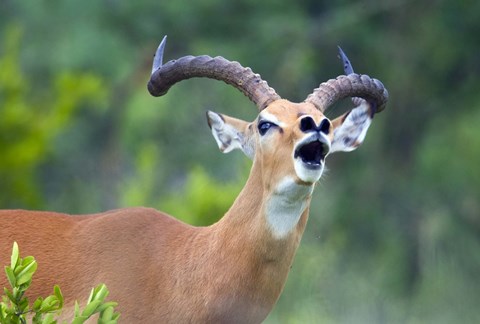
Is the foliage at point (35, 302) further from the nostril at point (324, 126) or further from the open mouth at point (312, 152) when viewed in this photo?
the nostril at point (324, 126)

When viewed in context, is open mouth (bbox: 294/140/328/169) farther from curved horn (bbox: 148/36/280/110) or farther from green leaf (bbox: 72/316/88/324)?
green leaf (bbox: 72/316/88/324)

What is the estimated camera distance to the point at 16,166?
18.1 metres

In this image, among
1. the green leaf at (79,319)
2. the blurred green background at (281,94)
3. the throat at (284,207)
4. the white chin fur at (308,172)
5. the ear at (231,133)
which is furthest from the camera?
the blurred green background at (281,94)

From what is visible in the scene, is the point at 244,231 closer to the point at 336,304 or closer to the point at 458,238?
the point at 336,304

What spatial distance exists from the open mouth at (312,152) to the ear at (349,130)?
732 mm

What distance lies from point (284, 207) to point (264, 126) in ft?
1.38

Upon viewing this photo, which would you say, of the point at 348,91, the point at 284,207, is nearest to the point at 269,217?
the point at 284,207

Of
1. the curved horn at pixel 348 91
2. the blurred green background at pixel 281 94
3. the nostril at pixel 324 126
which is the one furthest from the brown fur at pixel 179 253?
the blurred green background at pixel 281 94

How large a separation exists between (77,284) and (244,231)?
2.85ft

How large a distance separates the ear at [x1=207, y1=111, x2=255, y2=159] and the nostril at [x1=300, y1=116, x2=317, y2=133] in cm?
74

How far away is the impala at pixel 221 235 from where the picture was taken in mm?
7055

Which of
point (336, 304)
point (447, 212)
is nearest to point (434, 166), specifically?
point (447, 212)

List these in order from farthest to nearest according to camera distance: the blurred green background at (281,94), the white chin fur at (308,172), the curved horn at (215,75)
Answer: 1. the blurred green background at (281,94)
2. the curved horn at (215,75)
3. the white chin fur at (308,172)

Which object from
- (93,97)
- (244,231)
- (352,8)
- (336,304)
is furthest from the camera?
(352,8)
